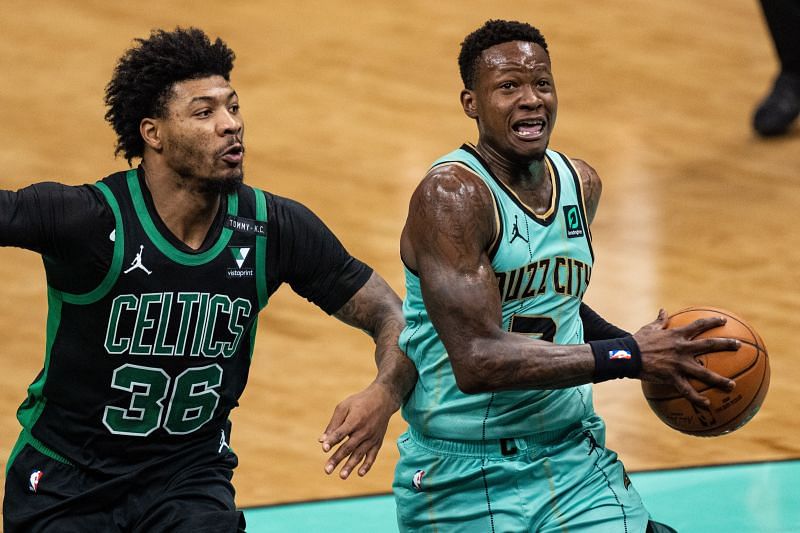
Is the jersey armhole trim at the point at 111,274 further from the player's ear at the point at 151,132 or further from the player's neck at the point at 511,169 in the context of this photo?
the player's neck at the point at 511,169

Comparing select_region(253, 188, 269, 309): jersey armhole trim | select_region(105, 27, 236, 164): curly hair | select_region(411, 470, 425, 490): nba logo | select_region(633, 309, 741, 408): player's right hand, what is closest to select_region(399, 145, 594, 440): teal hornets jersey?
select_region(411, 470, 425, 490): nba logo

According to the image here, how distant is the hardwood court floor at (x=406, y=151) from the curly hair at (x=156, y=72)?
6.73 ft

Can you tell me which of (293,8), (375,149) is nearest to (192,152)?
(375,149)

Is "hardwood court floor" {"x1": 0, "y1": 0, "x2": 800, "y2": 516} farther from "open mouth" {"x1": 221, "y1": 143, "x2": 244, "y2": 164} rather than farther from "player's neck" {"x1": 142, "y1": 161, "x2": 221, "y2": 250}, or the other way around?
"open mouth" {"x1": 221, "y1": 143, "x2": 244, "y2": 164}

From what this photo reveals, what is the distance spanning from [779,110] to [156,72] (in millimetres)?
6561

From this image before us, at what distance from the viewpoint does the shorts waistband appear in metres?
4.49

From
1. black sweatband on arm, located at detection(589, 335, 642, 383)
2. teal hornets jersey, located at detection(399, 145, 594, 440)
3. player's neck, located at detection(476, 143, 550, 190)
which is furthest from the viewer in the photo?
player's neck, located at detection(476, 143, 550, 190)

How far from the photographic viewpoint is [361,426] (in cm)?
452

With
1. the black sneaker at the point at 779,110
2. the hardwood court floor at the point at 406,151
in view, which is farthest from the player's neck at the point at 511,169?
the black sneaker at the point at 779,110

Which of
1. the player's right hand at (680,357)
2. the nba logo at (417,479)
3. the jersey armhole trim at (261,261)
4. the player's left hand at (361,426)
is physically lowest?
the nba logo at (417,479)

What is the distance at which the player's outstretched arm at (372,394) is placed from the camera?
14.7 feet

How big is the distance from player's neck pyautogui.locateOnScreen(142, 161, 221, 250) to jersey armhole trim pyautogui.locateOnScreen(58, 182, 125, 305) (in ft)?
0.46

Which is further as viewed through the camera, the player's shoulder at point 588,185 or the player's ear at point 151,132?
the player's shoulder at point 588,185

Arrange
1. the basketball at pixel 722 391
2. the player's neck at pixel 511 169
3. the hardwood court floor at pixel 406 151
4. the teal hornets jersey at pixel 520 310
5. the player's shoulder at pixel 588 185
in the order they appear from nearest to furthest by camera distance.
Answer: the basketball at pixel 722 391 → the teal hornets jersey at pixel 520 310 → the player's neck at pixel 511 169 → the player's shoulder at pixel 588 185 → the hardwood court floor at pixel 406 151
